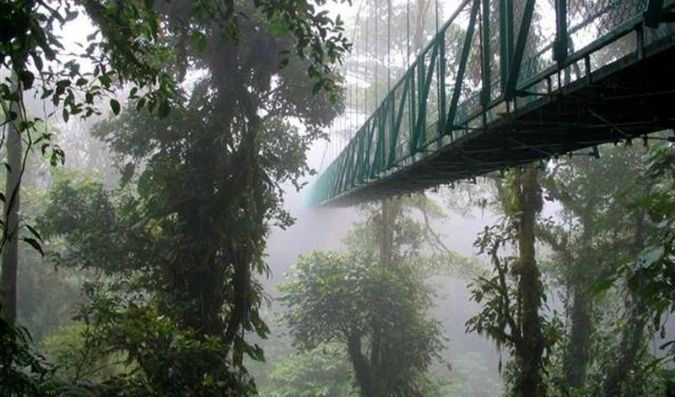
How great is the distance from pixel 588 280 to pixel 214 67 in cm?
522

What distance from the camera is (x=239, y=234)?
15.6 feet

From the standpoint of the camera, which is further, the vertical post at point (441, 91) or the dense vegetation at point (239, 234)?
the vertical post at point (441, 91)

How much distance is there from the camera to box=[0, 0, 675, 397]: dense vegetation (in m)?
1.72

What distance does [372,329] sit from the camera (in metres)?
7.70

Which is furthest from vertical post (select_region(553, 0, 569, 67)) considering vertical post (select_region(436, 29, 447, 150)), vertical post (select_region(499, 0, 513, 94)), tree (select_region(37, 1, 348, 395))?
tree (select_region(37, 1, 348, 395))

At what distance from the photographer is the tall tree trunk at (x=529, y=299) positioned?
435 centimetres

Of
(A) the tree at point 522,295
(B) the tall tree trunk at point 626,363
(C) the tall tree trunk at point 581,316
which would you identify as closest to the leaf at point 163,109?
(A) the tree at point 522,295

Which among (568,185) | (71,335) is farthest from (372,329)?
(71,335)

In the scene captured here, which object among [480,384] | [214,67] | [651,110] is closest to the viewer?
[651,110]

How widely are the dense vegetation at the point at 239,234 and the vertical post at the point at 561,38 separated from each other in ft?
1.81

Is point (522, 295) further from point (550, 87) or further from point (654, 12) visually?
point (654, 12)

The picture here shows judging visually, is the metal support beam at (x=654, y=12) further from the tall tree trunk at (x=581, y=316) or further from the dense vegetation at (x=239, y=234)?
the tall tree trunk at (x=581, y=316)

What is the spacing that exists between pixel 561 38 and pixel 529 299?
10.4 ft

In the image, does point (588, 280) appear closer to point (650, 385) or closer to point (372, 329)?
point (650, 385)
